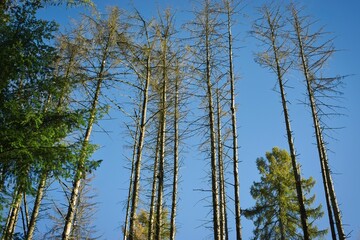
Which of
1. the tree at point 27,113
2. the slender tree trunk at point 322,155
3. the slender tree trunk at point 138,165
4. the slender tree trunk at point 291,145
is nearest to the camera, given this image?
the tree at point 27,113

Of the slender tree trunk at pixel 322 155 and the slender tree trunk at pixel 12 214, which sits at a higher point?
the slender tree trunk at pixel 322 155

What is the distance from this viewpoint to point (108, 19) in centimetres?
938

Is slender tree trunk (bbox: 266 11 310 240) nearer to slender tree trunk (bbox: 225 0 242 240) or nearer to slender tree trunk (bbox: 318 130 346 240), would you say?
slender tree trunk (bbox: 318 130 346 240)

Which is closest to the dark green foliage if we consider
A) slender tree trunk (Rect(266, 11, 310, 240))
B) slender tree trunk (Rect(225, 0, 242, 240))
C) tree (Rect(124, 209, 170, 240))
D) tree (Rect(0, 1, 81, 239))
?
tree (Rect(0, 1, 81, 239))

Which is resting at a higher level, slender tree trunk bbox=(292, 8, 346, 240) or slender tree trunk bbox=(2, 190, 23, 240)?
slender tree trunk bbox=(292, 8, 346, 240)

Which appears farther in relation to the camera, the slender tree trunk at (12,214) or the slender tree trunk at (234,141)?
the slender tree trunk at (234,141)

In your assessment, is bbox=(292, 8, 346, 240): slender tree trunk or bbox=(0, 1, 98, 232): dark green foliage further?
bbox=(292, 8, 346, 240): slender tree trunk

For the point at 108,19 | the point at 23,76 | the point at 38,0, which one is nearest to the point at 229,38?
the point at 108,19

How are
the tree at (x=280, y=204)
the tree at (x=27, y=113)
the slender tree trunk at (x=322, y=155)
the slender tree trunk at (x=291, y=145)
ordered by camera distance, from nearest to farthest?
the tree at (x=27, y=113) < the slender tree trunk at (x=291, y=145) < the slender tree trunk at (x=322, y=155) < the tree at (x=280, y=204)

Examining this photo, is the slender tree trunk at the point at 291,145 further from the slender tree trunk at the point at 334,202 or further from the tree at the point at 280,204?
the tree at the point at 280,204

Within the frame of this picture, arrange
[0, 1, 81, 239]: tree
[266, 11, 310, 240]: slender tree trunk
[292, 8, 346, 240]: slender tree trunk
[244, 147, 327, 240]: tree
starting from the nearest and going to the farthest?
[0, 1, 81, 239]: tree → [266, 11, 310, 240]: slender tree trunk → [292, 8, 346, 240]: slender tree trunk → [244, 147, 327, 240]: tree

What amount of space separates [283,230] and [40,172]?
15479mm

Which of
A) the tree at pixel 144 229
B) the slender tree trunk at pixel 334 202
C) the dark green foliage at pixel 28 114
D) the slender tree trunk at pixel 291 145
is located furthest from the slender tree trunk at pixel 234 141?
the tree at pixel 144 229

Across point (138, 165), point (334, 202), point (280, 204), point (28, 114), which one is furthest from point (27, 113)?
point (280, 204)
